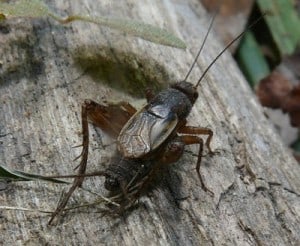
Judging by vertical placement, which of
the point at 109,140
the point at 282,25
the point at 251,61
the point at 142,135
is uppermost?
the point at 142,135

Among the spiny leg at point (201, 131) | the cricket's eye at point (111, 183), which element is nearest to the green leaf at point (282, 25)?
the spiny leg at point (201, 131)

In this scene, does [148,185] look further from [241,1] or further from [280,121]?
[241,1]

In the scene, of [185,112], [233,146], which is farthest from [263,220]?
[185,112]

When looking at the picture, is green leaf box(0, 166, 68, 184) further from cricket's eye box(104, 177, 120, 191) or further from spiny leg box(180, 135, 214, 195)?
spiny leg box(180, 135, 214, 195)

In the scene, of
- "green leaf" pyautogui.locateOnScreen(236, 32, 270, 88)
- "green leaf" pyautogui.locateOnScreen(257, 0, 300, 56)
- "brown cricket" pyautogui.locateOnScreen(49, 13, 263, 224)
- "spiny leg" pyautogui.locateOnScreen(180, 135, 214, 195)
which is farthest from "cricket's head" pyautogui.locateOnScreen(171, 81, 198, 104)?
"green leaf" pyautogui.locateOnScreen(257, 0, 300, 56)

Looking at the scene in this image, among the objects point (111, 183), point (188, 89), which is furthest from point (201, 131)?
point (111, 183)

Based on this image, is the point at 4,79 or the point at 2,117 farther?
the point at 4,79

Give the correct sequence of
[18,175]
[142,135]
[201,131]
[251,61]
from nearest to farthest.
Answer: [18,175], [142,135], [201,131], [251,61]

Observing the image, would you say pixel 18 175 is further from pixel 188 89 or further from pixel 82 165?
pixel 188 89

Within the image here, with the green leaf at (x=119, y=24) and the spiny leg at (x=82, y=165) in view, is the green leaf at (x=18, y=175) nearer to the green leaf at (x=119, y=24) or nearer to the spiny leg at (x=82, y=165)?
the spiny leg at (x=82, y=165)
